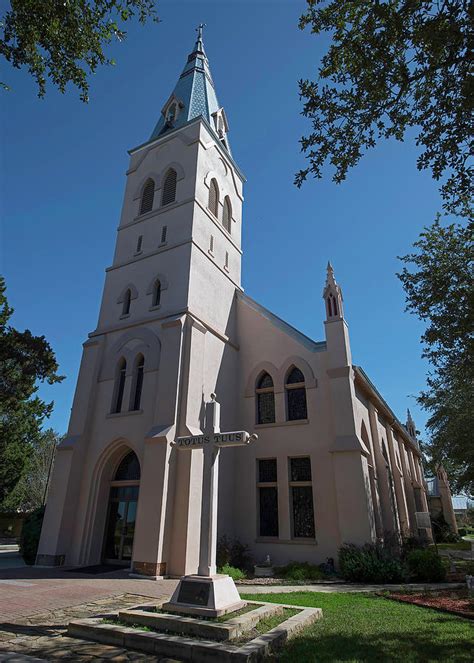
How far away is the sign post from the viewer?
21.7ft

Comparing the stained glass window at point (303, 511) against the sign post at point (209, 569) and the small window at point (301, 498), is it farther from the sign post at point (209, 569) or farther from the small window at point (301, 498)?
the sign post at point (209, 569)

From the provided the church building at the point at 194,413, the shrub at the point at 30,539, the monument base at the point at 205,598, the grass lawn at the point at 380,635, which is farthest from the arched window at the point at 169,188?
the grass lawn at the point at 380,635

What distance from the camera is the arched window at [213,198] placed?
21.4 m

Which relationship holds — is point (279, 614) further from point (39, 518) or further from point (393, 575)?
point (39, 518)

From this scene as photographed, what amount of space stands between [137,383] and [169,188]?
34.0 feet

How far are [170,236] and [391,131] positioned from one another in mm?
12680

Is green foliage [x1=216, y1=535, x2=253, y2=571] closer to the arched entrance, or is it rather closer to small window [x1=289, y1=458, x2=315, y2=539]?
small window [x1=289, y1=458, x2=315, y2=539]

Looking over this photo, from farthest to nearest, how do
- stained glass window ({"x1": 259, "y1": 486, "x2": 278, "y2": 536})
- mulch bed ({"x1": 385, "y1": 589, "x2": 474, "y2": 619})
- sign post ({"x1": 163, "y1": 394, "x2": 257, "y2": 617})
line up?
stained glass window ({"x1": 259, "y1": 486, "x2": 278, "y2": 536})
mulch bed ({"x1": 385, "y1": 589, "x2": 474, "y2": 619})
sign post ({"x1": 163, "y1": 394, "x2": 257, "y2": 617})

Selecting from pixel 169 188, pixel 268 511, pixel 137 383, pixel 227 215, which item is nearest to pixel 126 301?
pixel 137 383

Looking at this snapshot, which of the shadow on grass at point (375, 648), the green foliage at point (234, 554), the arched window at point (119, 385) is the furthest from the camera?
the arched window at point (119, 385)

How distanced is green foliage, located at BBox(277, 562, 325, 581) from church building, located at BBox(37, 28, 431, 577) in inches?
33.0

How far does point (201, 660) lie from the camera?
508cm

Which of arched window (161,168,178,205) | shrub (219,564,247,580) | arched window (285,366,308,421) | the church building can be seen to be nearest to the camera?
shrub (219,564,247,580)

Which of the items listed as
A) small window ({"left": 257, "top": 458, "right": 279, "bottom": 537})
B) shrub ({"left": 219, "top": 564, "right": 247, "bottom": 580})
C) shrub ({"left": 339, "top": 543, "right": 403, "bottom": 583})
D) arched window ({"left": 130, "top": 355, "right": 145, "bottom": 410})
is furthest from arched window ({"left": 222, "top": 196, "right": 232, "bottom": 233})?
shrub ({"left": 339, "top": 543, "right": 403, "bottom": 583})
